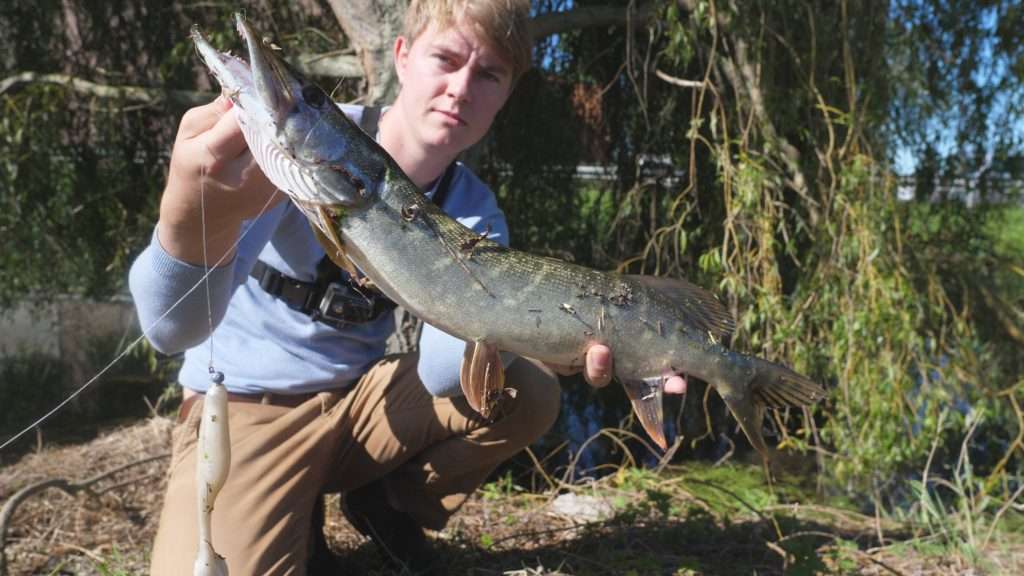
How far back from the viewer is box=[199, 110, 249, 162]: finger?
1.74 metres

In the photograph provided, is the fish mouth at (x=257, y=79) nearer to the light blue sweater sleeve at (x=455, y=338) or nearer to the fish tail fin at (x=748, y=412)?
the light blue sweater sleeve at (x=455, y=338)

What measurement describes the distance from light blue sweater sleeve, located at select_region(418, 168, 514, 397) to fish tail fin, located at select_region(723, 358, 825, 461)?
0.72 meters

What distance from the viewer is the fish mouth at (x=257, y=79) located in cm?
158

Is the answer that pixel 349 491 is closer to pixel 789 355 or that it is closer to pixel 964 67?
pixel 789 355

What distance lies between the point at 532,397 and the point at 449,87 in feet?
3.06

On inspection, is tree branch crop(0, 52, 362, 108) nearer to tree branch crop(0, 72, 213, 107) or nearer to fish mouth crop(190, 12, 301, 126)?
tree branch crop(0, 72, 213, 107)

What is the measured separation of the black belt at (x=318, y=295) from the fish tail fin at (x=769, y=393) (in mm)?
1029

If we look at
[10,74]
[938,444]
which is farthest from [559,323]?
[10,74]

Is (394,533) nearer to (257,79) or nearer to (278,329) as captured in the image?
(278,329)

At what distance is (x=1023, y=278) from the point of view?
459 centimetres

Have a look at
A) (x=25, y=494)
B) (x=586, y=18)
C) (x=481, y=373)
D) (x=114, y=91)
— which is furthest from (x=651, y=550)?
(x=114, y=91)

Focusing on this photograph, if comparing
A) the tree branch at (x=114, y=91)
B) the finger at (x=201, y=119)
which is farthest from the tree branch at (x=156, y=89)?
the finger at (x=201, y=119)

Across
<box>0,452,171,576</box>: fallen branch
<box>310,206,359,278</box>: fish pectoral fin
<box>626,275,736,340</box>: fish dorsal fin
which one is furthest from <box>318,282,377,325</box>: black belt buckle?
<box>0,452,171,576</box>: fallen branch

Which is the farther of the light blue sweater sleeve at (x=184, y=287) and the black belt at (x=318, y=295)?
the black belt at (x=318, y=295)
